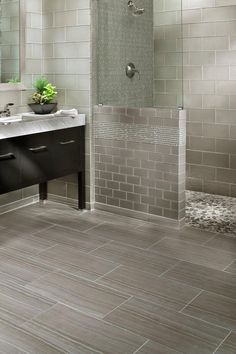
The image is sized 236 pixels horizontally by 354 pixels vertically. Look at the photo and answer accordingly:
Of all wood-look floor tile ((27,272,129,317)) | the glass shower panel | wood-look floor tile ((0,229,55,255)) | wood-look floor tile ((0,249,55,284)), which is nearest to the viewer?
wood-look floor tile ((27,272,129,317))

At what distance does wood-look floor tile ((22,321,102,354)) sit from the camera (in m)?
2.36

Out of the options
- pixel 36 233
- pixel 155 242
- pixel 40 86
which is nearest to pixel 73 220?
pixel 36 233

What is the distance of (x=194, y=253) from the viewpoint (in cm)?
359

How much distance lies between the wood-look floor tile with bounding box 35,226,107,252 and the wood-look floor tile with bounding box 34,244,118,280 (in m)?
0.09

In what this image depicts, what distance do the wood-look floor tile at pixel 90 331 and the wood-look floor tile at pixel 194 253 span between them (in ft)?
3.47

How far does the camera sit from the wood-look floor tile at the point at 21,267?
3199 mm

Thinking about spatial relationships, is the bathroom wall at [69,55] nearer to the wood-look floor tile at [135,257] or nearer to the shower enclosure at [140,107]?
the shower enclosure at [140,107]

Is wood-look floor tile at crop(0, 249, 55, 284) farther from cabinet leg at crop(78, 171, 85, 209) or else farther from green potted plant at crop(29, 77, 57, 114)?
green potted plant at crop(29, 77, 57, 114)

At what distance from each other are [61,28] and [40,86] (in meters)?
0.57

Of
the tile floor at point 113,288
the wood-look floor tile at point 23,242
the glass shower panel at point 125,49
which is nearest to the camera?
the tile floor at point 113,288

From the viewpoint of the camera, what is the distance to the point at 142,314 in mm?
2707

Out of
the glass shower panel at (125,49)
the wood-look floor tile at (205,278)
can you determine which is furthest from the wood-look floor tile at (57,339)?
the glass shower panel at (125,49)

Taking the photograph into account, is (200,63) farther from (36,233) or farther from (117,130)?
(36,233)

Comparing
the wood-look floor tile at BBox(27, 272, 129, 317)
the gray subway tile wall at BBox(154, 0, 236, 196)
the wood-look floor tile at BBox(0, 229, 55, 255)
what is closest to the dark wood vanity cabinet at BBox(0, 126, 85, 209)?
the wood-look floor tile at BBox(0, 229, 55, 255)
